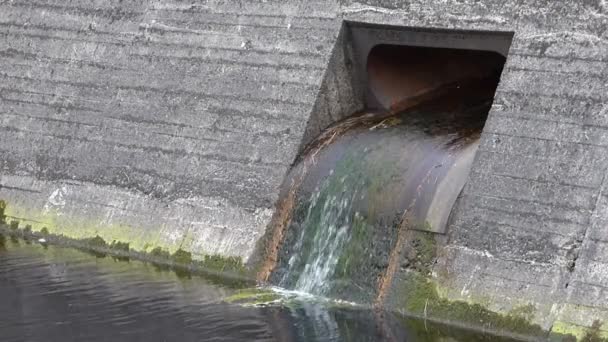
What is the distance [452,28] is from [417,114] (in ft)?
4.74

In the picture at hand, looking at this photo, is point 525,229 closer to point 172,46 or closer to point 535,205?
point 535,205

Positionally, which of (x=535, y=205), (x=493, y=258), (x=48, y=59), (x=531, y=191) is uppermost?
(x=48, y=59)

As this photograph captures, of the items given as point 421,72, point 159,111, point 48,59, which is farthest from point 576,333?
point 48,59

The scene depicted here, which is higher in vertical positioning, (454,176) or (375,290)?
(454,176)

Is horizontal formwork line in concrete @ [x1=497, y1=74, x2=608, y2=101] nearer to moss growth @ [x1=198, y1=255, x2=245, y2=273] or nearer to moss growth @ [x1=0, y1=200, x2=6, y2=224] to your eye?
moss growth @ [x1=198, y1=255, x2=245, y2=273]

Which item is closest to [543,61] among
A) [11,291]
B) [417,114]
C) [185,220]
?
[417,114]

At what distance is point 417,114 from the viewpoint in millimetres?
13703

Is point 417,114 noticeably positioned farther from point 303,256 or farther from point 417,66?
point 303,256

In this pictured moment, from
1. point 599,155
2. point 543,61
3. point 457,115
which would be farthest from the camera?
point 457,115

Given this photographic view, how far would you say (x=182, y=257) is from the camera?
13.0m

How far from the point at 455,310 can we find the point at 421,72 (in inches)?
168

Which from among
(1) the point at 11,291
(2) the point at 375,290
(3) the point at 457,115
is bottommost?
(1) the point at 11,291

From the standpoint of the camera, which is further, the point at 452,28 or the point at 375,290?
the point at 452,28

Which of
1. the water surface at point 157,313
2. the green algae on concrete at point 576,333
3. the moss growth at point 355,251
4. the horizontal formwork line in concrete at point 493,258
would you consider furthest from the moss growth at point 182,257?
the green algae on concrete at point 576,333
